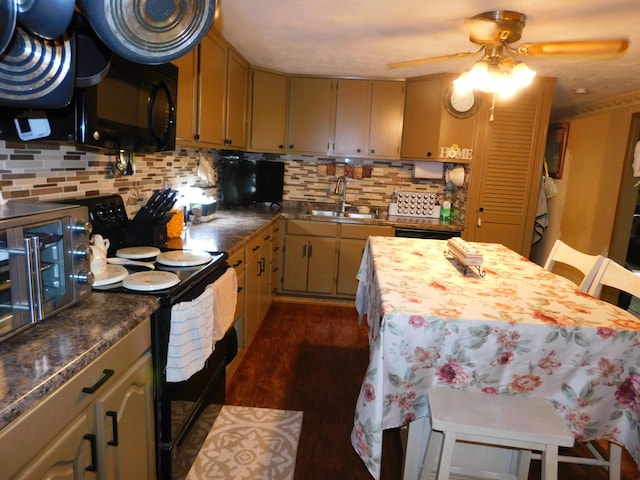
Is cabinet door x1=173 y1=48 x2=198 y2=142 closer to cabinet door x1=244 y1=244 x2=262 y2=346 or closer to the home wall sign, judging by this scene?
cabinet door x1=244 y1=244 x2=262 y2=346

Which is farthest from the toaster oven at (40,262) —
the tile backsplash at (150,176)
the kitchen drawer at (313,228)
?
the kitchen drawer at (313,228)

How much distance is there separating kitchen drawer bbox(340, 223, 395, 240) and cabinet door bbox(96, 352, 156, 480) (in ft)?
8.50

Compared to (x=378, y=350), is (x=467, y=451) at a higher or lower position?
lower

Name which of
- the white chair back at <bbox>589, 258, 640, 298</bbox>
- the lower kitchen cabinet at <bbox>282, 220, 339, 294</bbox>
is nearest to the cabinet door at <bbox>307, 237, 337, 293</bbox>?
the lower kitchen cabinet at <bbox>282, 220, 339, 294</bbox>

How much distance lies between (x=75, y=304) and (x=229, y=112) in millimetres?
2307

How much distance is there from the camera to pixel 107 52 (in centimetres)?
132

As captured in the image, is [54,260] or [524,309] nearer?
[54,260]

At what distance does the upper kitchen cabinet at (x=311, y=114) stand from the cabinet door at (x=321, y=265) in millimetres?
875

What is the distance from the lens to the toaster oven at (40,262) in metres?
0.95

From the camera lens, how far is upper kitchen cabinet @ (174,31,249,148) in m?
2.36

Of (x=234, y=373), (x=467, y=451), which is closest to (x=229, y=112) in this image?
(x=234, y=373)

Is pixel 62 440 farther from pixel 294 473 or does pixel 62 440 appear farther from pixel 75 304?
pixel 294 473

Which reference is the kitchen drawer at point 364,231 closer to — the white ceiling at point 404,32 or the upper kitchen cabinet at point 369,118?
the upper kitchen cabinet at point 369,118

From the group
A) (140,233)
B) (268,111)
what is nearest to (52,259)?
(140,233)
